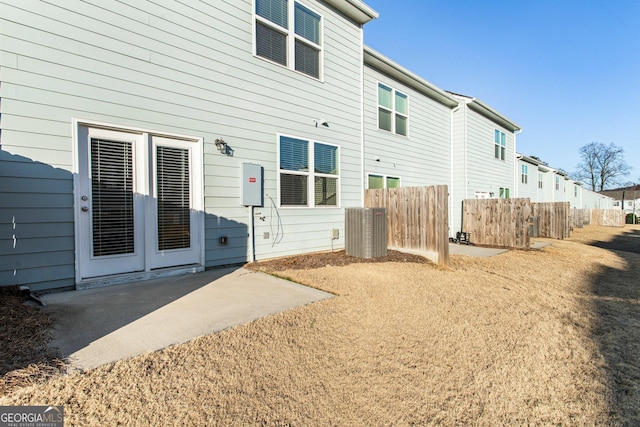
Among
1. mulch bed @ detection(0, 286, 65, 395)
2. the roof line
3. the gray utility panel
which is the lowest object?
mulch bed @ detection(0, 286, 65, 395)

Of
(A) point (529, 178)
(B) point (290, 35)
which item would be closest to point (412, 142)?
(B) point (290, 35)

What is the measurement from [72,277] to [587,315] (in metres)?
6.38

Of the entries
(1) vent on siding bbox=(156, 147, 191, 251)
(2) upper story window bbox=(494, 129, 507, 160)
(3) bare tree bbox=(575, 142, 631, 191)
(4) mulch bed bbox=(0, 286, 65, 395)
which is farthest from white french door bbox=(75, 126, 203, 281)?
(3) bare tree bbox=(575, 142, 631, 191)

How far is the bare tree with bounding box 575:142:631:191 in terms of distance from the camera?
5062 cm

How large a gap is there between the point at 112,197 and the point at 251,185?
7.07 ft

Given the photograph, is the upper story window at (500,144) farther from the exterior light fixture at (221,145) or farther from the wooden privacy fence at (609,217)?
the wooden privacy fence at (609,217)

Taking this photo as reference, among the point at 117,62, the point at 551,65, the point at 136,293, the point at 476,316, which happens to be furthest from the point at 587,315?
the point at 551,65

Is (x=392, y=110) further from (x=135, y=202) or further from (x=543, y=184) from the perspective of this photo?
(x=543, y=184)

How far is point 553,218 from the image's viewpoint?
12711mm

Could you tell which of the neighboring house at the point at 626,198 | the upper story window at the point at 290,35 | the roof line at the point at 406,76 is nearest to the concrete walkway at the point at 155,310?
the upper story window at the point at 290,35

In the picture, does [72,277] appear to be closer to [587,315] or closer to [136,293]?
[136,293]

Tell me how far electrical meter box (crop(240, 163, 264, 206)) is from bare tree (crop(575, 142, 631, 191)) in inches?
2654

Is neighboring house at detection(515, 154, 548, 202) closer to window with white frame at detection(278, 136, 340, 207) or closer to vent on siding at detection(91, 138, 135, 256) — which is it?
window with white frame at detection(278, 136, 340, 207)

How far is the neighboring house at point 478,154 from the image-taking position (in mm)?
11648
